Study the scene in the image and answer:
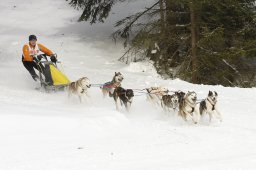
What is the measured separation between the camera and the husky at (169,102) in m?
8.42

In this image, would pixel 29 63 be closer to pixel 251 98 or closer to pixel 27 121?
pixel 27 121

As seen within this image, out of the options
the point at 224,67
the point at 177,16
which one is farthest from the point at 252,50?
the point at 177,16

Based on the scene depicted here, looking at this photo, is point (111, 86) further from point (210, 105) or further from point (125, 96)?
point (210, 105)

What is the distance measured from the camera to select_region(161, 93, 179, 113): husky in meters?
8.42

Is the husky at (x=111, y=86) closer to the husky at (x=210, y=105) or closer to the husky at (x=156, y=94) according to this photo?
the husky at (x=156, y=94)

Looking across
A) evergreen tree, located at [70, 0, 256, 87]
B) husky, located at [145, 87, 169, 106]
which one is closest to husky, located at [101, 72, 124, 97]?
husky, located at [145, 87, 169, 106]

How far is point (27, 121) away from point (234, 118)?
149 inches

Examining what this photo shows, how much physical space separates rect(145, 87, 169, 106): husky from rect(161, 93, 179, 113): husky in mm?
354

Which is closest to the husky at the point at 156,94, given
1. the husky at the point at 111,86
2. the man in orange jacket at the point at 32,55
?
the husky at the point at 111,86

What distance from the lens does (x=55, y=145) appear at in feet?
22.5

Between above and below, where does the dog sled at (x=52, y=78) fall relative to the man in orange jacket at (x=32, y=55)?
below

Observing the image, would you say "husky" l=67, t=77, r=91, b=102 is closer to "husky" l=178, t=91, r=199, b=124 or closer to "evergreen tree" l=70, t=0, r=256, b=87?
"husky" l=178, t=91, r=199, b=124

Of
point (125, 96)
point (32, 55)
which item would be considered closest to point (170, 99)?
point (125, 96)

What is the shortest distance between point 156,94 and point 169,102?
71 cm
